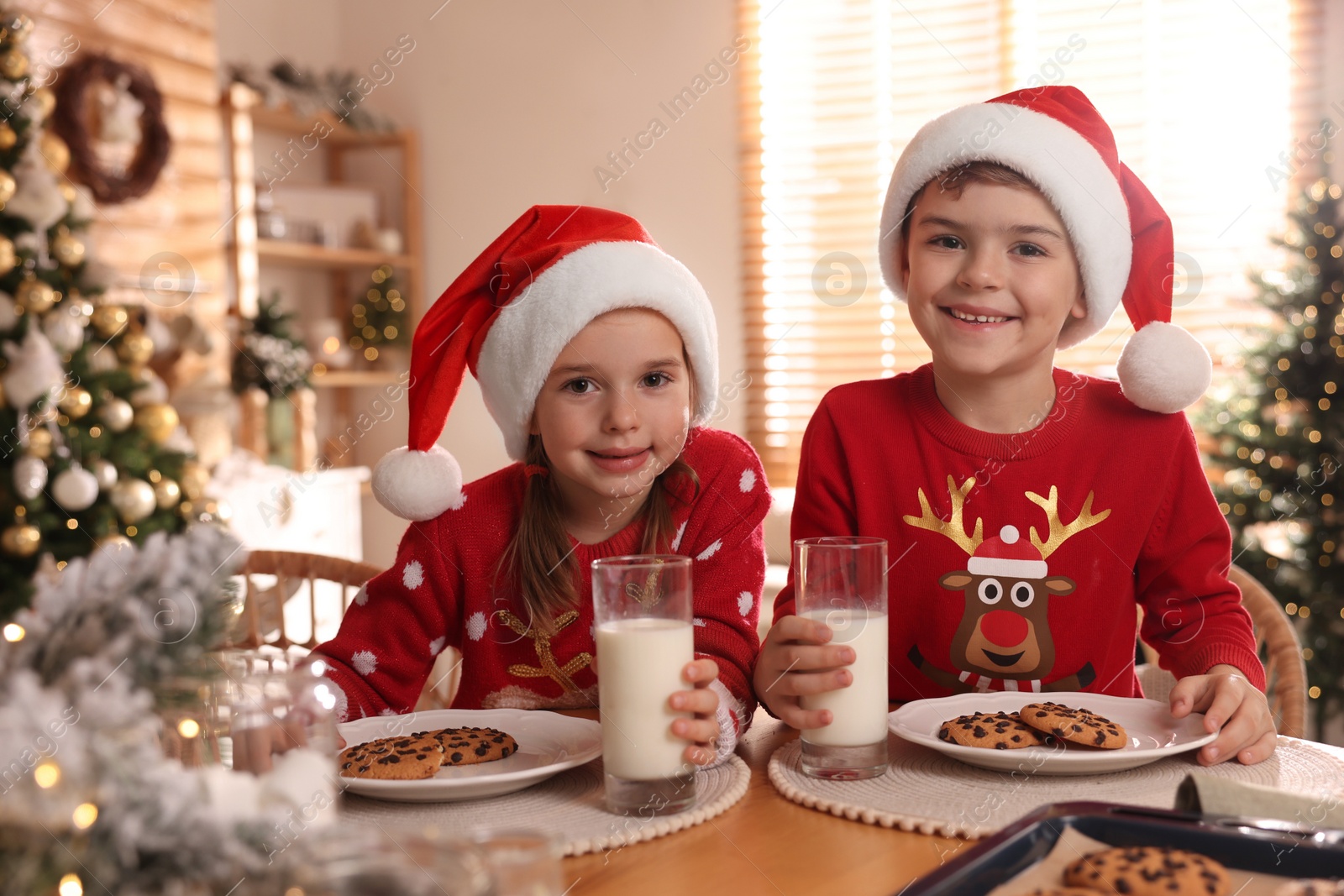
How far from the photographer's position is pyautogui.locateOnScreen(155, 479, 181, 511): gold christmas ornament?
260 centimetres

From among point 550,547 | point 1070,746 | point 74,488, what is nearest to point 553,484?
point 550,547

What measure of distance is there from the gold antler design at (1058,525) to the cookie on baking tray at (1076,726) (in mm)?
412

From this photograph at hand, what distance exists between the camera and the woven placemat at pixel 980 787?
75 cm

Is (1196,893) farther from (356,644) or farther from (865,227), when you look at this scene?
(865,227)

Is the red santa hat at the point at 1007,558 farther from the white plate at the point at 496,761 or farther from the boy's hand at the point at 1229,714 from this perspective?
the white plate at the point at 496,761

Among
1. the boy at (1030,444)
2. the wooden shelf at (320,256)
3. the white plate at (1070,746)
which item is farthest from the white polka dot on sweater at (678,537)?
the wooden shelf at (320,256)

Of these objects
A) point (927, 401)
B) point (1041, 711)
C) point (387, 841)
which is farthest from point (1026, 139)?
point (387, 841)

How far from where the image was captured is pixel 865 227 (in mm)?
4102

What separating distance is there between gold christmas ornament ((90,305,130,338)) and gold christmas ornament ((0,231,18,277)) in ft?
0.66

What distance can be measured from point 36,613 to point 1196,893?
1.83ft

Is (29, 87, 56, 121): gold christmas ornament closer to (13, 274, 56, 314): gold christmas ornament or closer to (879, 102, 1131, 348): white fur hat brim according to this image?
(13, 274, 56, 314): gold christmas ornament

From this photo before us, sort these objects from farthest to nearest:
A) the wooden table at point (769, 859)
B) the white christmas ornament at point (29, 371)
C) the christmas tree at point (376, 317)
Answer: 1. the christmas tree at point (376, 317)
2. the white christmas ornament at point (29, 371)
3. the wooden table at point (769, 859)

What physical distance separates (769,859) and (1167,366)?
0.78 m

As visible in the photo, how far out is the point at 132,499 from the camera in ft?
8.17
